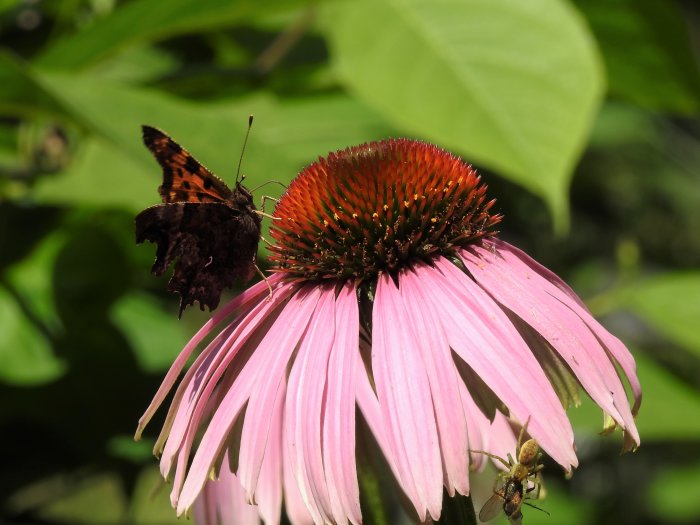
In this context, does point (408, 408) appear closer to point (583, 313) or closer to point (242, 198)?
point (583, 313)

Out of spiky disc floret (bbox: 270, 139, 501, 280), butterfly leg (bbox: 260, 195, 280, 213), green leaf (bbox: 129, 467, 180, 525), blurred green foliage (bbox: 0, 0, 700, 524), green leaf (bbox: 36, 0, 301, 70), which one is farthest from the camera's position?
green leaf (bbox: 129, 467, 180, 525)

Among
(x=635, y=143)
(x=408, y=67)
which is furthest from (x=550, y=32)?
(x=635, y=143)

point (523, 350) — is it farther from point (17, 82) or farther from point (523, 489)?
point (17, 82)

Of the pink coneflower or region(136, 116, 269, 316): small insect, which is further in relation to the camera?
region(136, 116, 269, 316): small insect

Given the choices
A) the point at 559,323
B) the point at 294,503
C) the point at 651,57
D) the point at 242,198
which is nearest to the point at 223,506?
the point at 294,503

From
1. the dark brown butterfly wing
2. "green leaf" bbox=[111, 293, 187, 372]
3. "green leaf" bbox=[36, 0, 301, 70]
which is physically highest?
"green leaf" bbox=[36, 0, 301, 70]

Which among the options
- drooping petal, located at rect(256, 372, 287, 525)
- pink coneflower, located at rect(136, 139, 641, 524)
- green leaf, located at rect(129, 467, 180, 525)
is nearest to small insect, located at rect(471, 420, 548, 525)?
pink coneflower, located at rect(136, 139, 641, 524)

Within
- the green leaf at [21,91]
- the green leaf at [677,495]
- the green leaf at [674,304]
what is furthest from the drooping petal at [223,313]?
the green leaf at [677,495]

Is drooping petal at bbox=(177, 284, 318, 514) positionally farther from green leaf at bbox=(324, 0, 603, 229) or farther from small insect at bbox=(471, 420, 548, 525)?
green leaf at bbox=(324, 0, 603, 229)
